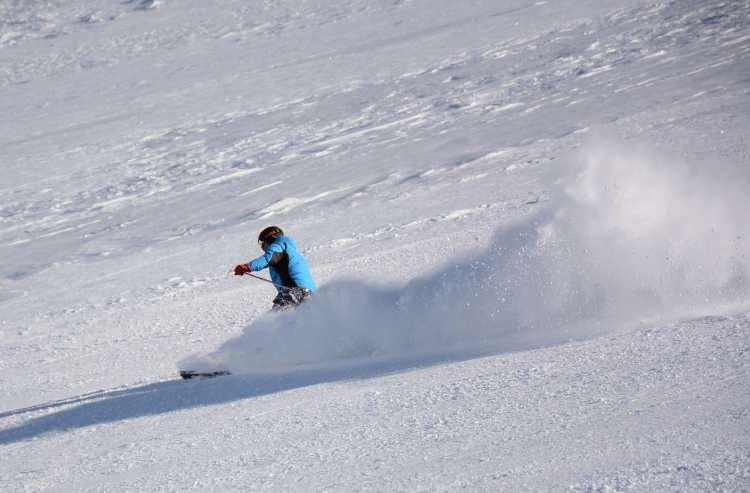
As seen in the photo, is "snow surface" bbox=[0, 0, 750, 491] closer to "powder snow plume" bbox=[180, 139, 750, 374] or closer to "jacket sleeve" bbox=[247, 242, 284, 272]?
"powder snow plume" bbox=[180, 139, 750, 374]

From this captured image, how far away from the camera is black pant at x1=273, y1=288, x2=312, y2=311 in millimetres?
8836

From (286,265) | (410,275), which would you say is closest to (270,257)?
(286,265)

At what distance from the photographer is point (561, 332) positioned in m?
7.47

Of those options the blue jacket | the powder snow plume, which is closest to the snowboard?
the powder snow plume

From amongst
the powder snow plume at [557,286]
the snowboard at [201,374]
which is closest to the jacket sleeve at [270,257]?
the powder snow plume at [557,286]

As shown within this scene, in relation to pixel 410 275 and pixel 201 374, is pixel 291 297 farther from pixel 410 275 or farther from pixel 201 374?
pixel 410 275

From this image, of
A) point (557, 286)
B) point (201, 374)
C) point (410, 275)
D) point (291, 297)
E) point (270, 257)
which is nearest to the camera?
point (557, 286)

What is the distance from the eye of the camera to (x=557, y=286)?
787cm

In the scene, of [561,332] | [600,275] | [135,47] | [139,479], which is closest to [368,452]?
[139,479]

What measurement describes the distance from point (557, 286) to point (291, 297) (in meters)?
2.43

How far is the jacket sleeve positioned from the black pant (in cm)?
31

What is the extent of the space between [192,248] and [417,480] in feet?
44.9

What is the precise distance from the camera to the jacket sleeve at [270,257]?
852 cm

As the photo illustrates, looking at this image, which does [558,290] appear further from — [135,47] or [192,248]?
[135,47]
